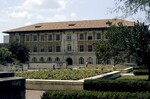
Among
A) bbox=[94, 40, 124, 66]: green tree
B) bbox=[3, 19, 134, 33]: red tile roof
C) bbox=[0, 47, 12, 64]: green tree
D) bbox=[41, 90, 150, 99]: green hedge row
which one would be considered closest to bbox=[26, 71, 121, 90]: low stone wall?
bbox=[41, 90, 150, 99]: green hedge row

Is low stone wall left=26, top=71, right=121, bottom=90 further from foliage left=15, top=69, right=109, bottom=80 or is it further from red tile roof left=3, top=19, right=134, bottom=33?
red tile roof left=3, top=19, right=134, bottom=33

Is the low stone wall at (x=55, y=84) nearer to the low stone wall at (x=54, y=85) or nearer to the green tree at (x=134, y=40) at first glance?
the low stone wall at (x=54, y=85)

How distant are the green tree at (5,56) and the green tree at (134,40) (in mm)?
41959

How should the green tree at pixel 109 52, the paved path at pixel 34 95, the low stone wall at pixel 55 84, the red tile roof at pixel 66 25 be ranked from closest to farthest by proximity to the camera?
the paved path at pixel 34 95 → the low stone wall at pixel 55 84 → the green tree at pixel 109 52 → the red tile roof at pixel 66 25

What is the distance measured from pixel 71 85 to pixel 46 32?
5809cm

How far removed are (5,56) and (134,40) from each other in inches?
1735

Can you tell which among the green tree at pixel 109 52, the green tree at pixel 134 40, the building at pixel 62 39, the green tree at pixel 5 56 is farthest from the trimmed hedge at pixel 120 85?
the building at pixel 62 39

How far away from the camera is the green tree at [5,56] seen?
6394cm

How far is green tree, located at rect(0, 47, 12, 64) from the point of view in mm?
63938

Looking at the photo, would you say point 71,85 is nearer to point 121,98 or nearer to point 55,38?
point 121,98

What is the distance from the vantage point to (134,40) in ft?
81.4

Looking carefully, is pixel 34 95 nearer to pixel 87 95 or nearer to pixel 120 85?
pixel 120 85

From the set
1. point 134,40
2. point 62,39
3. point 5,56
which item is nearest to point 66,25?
point 62,39

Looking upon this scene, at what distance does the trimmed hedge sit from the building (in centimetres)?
5349
